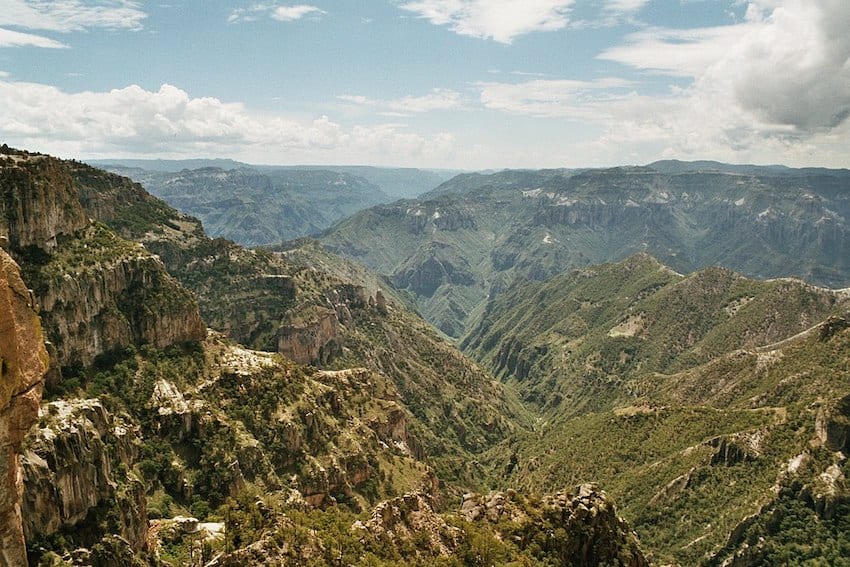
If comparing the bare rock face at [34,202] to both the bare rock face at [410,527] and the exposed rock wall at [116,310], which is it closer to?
the exposed rock wall at [116,310]

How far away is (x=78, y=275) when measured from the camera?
336 ft

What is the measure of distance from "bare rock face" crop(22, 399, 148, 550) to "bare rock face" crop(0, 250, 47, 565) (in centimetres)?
2567

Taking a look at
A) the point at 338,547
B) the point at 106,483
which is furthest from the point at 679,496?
the point at 106,483

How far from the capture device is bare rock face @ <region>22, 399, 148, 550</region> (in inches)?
2143

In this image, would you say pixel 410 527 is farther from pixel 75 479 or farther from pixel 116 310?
pixel 116 310

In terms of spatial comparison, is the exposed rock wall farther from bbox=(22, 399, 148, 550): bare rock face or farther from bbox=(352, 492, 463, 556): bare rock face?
bbox=(352, 492, 463, 556): bare rock face

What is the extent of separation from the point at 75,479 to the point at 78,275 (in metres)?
54.8

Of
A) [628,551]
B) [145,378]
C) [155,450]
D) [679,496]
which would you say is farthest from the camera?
[679,496]

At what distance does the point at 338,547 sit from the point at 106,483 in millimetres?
26925

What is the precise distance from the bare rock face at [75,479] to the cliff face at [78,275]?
29086 millimetres

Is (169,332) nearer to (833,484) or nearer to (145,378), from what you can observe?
(145,378)

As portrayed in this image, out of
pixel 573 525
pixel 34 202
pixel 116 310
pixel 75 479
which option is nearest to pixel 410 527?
pixel 573 525

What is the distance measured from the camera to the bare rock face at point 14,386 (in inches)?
1165

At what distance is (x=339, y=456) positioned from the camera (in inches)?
5094
